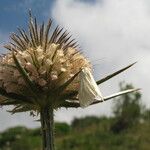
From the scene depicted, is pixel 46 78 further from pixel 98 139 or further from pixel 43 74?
pixel 98 139

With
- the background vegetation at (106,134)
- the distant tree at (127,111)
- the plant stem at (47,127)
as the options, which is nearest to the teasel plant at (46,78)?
the plant stem at (47,127)

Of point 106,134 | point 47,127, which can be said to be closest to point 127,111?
point 106,134

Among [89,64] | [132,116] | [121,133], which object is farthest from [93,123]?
[89,64]

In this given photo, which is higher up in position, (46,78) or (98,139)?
(98,139)

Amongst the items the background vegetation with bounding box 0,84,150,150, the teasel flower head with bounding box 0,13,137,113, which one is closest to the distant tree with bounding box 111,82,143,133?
the background vegetation with bounding box 0,84,150,150

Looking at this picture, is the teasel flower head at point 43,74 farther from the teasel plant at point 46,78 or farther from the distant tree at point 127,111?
the distant tree at point 127,111

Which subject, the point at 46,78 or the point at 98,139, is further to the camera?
the point at 98,139
